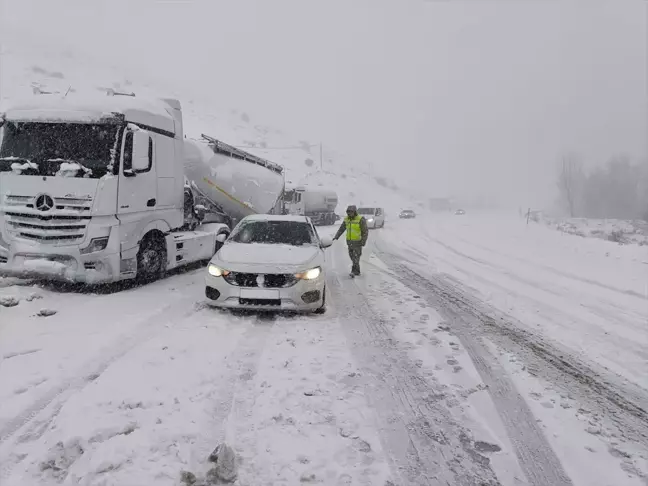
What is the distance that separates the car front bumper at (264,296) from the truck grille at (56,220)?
2405 millimetres

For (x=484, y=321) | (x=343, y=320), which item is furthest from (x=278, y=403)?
(x=484, y=321)

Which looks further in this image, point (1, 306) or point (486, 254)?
point (486, 254)

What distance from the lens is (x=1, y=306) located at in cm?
607

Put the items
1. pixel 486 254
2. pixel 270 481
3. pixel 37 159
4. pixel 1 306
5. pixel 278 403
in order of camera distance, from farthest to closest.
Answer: pixel 486 254
pixel 37 159
pixel 1 306
pixel 278 403
pixel 270 481

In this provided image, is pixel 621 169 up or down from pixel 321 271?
up

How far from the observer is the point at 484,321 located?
6527 mm

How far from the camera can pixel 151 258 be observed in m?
8.26

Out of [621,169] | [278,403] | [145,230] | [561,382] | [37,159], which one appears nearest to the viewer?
[278,403]

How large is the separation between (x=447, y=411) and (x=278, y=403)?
4.87 ft

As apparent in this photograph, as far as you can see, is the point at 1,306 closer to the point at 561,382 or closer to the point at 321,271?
the point at 321,271

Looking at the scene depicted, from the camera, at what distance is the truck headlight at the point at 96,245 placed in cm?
675

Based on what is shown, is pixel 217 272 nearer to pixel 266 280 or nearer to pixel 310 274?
pixel 266 280

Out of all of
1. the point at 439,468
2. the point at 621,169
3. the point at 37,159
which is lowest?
the point at 439,468

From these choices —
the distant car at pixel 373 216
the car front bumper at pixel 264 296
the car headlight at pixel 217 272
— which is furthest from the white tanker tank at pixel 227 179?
the distant car at pixel 373 216
